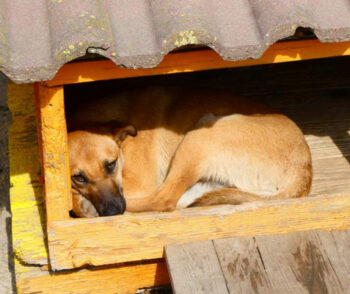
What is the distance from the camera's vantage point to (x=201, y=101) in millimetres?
4891

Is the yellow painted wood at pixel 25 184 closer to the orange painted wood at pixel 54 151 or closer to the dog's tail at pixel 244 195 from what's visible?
the orange painted wood at pixel 54 151

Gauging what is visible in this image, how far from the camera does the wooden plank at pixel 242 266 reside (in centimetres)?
352

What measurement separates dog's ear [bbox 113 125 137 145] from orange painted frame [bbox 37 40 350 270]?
3.11 feet

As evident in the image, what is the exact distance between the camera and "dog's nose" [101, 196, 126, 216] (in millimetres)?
4324

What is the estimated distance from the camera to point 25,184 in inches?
165

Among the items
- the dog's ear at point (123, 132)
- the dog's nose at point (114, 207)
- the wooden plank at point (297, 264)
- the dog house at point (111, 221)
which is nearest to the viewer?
the dog house at point (111, 221)

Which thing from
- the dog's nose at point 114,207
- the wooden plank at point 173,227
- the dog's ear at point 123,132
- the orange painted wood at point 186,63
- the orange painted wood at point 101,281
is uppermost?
the dog's ear at point 123,132

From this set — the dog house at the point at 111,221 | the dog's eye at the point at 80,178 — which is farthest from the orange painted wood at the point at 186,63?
the dog's eye at the point at 80,178

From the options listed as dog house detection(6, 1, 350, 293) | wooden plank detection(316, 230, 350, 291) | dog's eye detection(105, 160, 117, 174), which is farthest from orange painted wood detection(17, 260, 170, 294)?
wooden plank detection(316, 230, 350, 291)

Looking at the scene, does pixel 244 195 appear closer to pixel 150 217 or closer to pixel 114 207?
pixel 150 217

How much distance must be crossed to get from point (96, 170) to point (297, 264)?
5.05 feet

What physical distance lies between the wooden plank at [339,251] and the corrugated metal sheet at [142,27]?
1296 mm

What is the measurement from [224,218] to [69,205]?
36.4 inches

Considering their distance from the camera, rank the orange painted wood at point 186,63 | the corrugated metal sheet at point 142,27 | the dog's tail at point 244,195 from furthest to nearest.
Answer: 1. the dog's tail at point 244,195
2. the orange painted wood at point 186,63
3. the corrugated metal sheet at point 142,27
